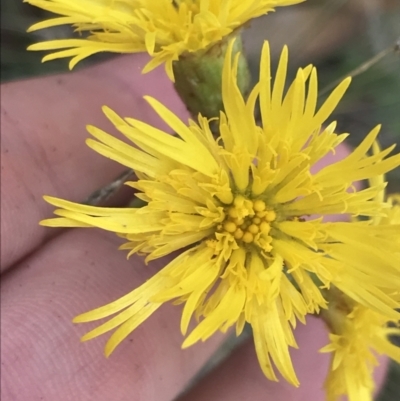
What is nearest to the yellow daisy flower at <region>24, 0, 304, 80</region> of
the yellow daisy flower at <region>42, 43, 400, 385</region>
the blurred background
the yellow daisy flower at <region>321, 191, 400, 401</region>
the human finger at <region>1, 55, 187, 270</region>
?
the yellow daisy flower at <region>42, 43, 400, 385</region>

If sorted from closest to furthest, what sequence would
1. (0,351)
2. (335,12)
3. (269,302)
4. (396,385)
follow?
(269,302)
(0,351)
(396,385)
(335,12)

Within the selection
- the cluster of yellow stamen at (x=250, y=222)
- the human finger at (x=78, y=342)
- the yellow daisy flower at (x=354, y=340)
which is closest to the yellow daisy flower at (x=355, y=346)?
the yellow daisy flower at (x=354, y=340)

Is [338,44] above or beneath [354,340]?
above

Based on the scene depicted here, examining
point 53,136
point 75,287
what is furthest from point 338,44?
point 75,287

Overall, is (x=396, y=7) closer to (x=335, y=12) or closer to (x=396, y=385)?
(x=335, y=12)

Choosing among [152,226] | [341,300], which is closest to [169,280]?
[152,226]

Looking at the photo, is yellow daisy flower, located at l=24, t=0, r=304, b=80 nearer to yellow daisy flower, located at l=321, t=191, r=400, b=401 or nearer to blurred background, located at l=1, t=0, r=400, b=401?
yellow daisy flower, located at l=321, t=191, r=400, b=401

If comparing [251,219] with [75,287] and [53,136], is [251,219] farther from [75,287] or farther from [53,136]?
[53,136]
